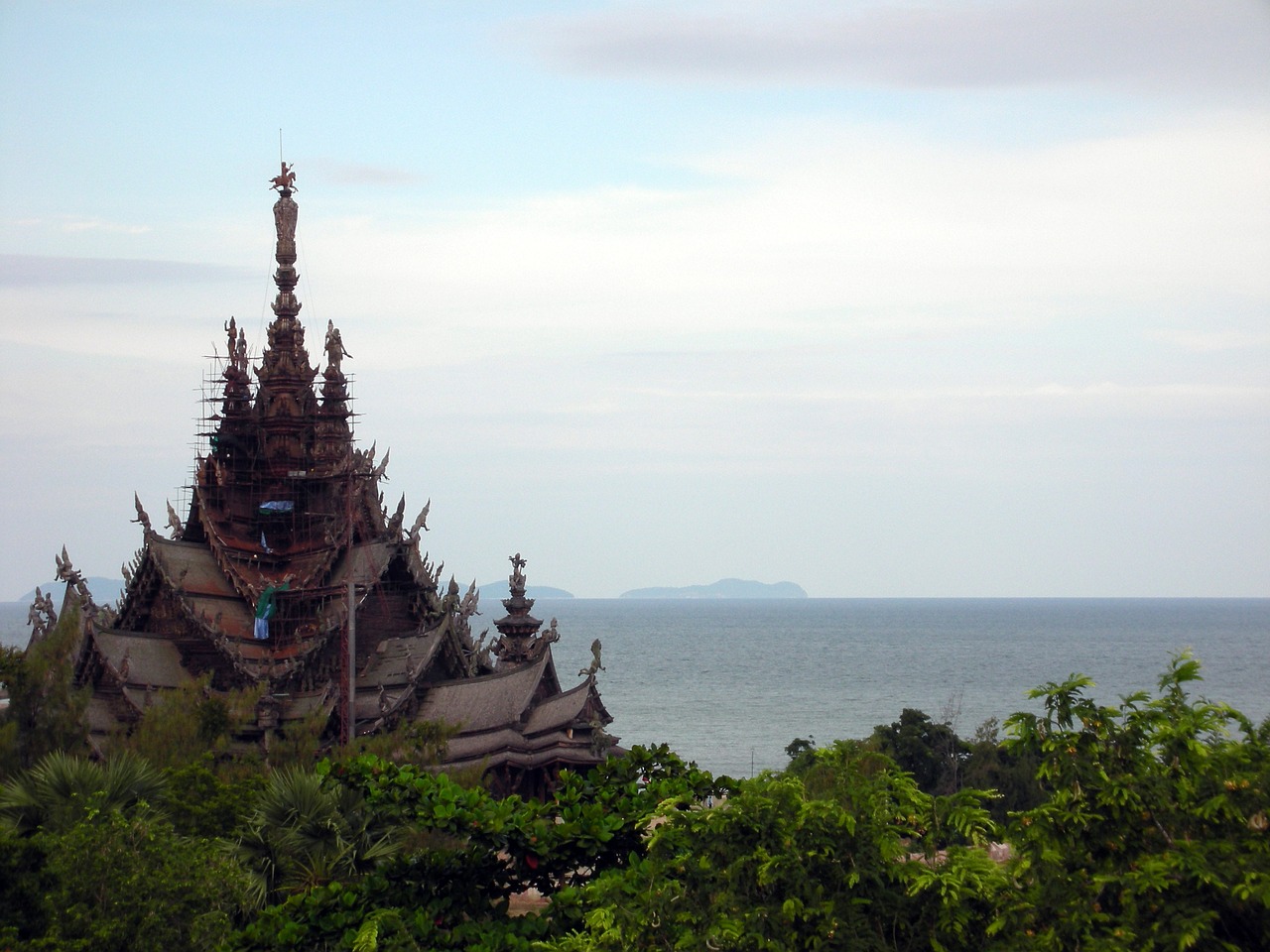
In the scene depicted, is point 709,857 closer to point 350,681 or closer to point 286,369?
point 350,681

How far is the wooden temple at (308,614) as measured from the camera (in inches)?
1478

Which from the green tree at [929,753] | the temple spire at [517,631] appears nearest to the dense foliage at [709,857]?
the temple spire at [517,631]

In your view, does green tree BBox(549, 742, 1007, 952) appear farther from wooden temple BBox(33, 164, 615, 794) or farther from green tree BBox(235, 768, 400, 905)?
wooden temple BBox(33, 164, 615, 794)

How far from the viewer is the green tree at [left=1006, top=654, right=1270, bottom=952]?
1120 cm

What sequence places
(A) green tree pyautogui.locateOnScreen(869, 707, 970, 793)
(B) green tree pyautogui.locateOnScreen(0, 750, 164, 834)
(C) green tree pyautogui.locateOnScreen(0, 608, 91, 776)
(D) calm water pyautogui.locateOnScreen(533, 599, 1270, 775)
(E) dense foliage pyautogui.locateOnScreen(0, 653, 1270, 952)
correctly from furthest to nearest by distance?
(D) calm water pyautogui.locateOnScreen(533, 599, 1270, 775) → (A) green tree pyautogui.locateOnScreen(869, 707, 970, 793) → (C) green tree pyautogui.locateOnScreen(0, 608, 91, 776) → (B) green tree pyautogui.locateOnScreen(0, 750, 164, 834) → (E) dense foliage pyautogui.locateOnScreen(0, 653, 1270, 952)

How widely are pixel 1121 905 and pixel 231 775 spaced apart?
21.0 m

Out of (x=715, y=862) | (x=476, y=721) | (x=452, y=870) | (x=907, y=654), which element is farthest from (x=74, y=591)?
(x=907, y=654)

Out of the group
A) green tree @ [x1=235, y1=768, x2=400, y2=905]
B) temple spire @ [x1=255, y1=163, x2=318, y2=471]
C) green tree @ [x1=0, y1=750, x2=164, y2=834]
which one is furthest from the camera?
temple spire @ [x1=255, y1=163, x2=318, y2=471]

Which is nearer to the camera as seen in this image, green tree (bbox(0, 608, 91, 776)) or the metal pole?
green tree (bbox(0, 608, 91, 776))

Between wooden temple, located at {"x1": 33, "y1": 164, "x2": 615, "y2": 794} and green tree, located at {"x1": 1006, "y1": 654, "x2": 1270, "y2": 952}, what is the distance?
2346 centimetres

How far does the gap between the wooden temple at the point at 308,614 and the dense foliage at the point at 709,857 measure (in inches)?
611

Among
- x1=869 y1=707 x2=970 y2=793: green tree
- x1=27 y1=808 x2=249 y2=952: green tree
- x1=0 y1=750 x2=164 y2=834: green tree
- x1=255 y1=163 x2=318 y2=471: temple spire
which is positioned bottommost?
x1=869 y1=707 x2=970 y2=793: green tree

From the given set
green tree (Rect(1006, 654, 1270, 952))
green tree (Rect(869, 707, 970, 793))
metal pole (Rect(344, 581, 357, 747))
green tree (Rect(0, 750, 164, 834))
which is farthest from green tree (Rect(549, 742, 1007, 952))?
green tree (Rect(869, 707, 970, 793))

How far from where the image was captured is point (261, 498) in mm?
42344
